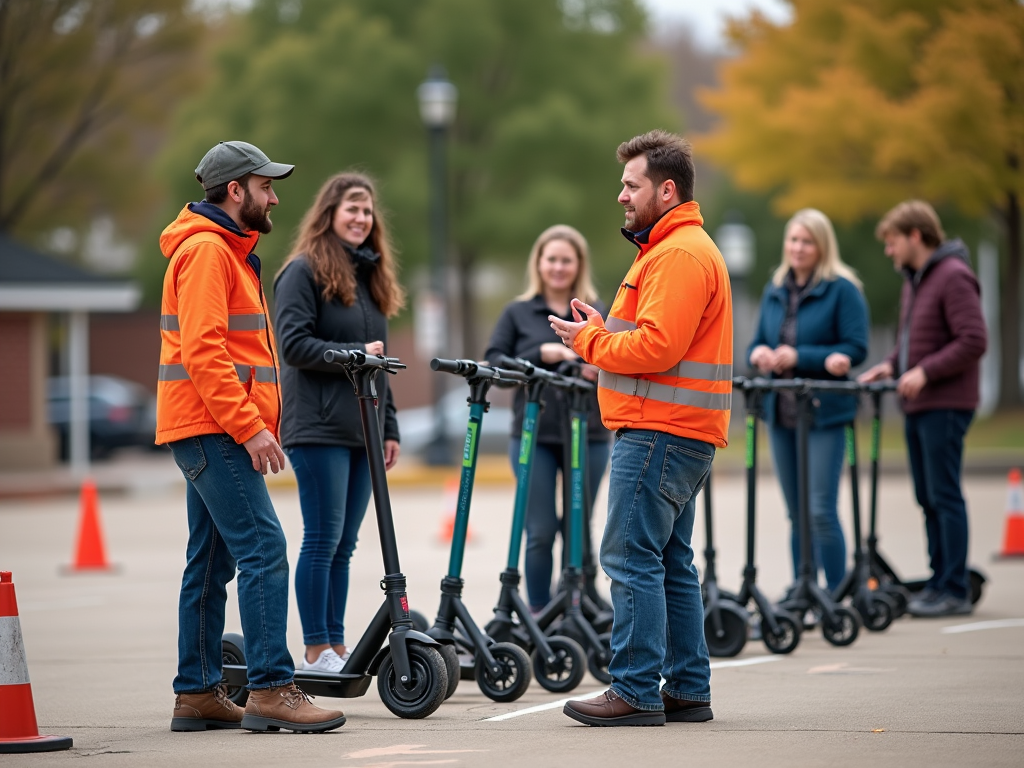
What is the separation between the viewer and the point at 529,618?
7.11m

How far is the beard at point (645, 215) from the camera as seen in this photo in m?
6.06

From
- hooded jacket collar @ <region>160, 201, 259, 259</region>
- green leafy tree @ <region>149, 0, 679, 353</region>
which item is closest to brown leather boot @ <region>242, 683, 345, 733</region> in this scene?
hooded jacket collar @ <region>160, 201, 259, 259</region>

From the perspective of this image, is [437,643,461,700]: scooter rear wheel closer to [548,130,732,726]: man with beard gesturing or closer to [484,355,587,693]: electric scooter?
[548,130,732,726]: man with beard gesturing

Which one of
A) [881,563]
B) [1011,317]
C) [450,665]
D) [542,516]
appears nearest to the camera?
[450,665]

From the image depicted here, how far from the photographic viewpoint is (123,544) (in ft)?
53.1

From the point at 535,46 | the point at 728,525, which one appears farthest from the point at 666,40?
the point at 728,525

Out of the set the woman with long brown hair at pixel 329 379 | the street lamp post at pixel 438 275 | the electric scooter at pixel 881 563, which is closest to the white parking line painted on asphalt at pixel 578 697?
the woman with long brown hair at pixel 329 379

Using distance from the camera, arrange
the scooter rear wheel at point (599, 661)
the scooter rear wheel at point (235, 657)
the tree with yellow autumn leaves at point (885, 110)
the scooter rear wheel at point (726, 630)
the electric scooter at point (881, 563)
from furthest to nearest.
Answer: the tree with yellow autumn leaves at point (885, 110), the electric scooter at point (881, 563), the scooter rear wheel at point (726, 630), the scooter rear wheel at point (599, 661), the scooter rear wheel at point (235, 657)

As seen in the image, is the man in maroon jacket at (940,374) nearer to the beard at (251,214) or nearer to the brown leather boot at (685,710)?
the brown leather boot at (685,710)

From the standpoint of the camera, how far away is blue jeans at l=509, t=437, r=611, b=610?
841 cm

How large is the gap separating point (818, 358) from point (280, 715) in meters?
4.44

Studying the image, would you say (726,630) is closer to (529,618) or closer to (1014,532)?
(529,618)


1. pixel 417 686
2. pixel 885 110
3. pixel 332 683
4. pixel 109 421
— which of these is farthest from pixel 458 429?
pixel 417 686

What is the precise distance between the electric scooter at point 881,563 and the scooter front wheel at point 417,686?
3.99m
